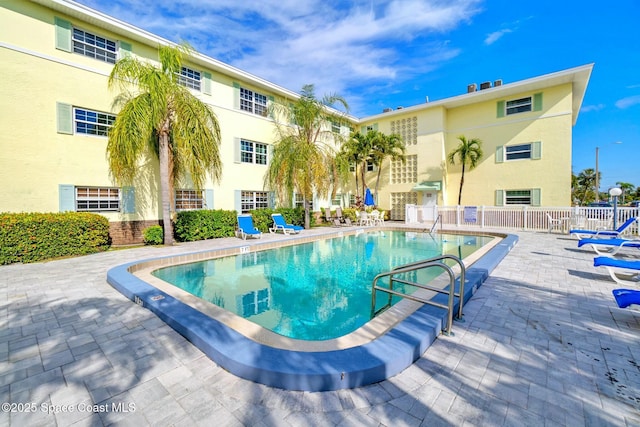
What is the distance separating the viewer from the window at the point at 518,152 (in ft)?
54.4

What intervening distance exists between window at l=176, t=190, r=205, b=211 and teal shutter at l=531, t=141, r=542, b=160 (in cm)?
1884

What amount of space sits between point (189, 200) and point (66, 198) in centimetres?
409


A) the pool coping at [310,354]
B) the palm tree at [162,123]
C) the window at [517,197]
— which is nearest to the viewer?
the pool coping at [310,354]

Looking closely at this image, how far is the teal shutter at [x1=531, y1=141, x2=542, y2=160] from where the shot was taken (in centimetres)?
1599

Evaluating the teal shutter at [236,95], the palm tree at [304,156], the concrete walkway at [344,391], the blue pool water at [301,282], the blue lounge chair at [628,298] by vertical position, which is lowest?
the blue pool water at [301,282]

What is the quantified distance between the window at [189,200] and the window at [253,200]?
215 cm

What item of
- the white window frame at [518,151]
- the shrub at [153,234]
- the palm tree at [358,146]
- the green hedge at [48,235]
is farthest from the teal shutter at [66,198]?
the white window frame at [518,151]

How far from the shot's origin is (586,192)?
42062mm

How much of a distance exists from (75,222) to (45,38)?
20.2 ft

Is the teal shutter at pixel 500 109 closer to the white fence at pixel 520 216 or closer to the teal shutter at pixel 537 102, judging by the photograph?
the teal shutter at pixel 537 102

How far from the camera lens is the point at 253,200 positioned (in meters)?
14.9

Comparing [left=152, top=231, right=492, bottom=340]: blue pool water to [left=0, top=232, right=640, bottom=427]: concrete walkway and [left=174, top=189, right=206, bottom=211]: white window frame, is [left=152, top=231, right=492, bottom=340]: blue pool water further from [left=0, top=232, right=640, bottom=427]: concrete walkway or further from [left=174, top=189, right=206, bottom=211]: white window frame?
[left=174, top=189, right=206, bottom=211]: white window frame

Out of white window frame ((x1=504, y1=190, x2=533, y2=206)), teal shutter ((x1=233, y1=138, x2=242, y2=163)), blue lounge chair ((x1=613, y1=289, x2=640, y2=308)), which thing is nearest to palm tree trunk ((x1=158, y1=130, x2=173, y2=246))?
teal shutter ((x1=233, y1=138, x2=242, y2=163))

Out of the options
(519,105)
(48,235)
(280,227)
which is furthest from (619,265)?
(519,105)
